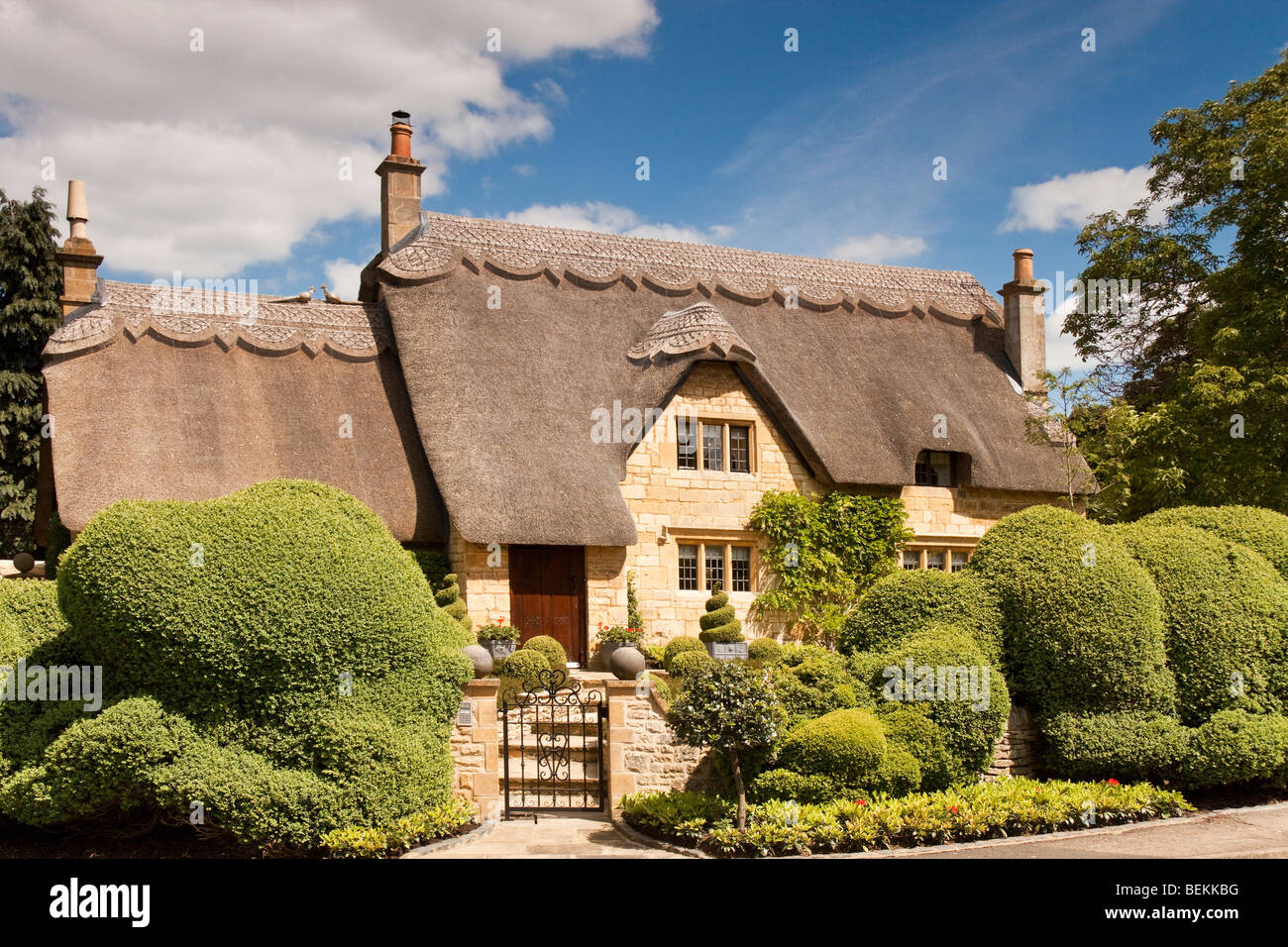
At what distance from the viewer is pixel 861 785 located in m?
10.9

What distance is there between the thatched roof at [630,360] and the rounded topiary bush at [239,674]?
6964 millimetres

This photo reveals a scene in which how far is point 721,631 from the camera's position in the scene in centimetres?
1781

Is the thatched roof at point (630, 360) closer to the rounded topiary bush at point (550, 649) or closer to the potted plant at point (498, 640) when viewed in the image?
the potted plant at point (498, 640)

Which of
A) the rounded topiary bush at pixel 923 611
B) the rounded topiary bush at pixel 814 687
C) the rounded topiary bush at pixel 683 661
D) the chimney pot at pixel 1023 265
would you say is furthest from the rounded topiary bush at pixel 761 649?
the chimney pot at pixel 1023 265

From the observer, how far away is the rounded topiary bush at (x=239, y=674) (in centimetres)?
966

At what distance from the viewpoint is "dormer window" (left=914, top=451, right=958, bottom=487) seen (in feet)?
73.9

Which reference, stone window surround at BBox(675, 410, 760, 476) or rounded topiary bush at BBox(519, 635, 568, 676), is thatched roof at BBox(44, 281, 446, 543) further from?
stone window surround at BBox(675, 410, 760, 476)

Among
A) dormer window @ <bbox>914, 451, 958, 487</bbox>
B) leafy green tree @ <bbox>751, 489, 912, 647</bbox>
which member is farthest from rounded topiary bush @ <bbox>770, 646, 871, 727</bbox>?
dormer window @ <bbox>914, 451, 958, 487</bbox>

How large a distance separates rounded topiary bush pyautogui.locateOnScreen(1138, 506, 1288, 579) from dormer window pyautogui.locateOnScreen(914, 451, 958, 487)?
8.00 meters

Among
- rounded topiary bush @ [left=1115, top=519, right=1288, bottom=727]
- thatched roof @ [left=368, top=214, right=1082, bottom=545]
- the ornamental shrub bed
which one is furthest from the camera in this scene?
thatched roof @ [left=368, top=214, right=1082, bottom=545]

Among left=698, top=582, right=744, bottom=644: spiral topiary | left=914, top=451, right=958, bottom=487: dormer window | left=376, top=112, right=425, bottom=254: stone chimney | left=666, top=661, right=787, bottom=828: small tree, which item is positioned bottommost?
left=666, top=661, right=787, bottom=828: small tree

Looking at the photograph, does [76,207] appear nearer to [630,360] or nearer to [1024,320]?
[630,360]

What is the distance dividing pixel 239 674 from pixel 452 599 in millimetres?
7913

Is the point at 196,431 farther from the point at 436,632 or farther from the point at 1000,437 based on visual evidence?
the point at 1000,437
